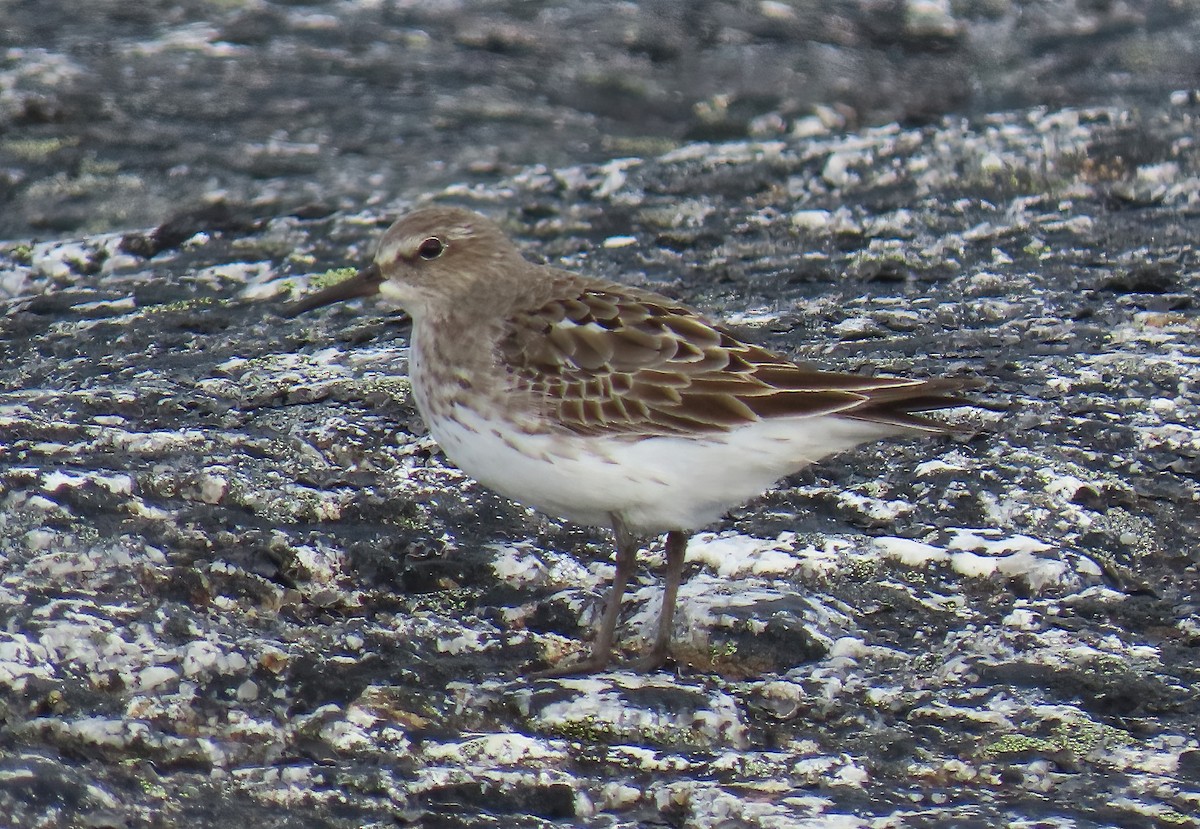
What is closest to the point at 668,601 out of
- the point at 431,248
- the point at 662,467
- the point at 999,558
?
the point at 662,467

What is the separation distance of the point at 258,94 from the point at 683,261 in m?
3.59

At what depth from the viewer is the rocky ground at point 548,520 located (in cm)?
406

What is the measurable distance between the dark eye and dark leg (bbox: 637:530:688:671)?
4.57 feet

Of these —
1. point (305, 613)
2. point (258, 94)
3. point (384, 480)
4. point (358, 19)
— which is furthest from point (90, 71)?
point (305, 613)

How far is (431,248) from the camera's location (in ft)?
18.0

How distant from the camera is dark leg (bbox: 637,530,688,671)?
4.61 metres

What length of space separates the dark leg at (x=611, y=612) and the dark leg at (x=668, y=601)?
0.38 ft

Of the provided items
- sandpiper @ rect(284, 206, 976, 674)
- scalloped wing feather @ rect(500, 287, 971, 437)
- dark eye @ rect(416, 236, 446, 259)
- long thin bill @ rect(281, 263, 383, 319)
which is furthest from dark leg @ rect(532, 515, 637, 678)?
long thin bill @ rect(281, 263, 383, 319)

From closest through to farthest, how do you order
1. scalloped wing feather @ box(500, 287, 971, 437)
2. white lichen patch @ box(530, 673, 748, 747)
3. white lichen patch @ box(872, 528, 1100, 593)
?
white lichen patch @ box(530, 673, 748, 747) → scalloped wing feather @ box(500, 287, 971, 437) → white lichen patch @ box(872, 528, 1100, 593)

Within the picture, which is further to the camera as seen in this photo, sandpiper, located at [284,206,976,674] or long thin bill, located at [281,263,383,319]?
long thin bill, located at [281,263,383,319]

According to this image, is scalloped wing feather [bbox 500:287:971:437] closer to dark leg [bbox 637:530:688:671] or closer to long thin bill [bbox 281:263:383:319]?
dark leg [bbox 637:530:688:671]

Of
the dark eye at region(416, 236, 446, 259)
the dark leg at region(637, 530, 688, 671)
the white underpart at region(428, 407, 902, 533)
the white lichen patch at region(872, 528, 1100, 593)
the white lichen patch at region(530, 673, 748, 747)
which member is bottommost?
the white lichen patch at region(530, 673, 748, 747)

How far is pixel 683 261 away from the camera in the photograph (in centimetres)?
748

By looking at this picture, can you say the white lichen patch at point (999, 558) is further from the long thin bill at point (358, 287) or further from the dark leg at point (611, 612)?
the long thin bill at point (358, 287)
